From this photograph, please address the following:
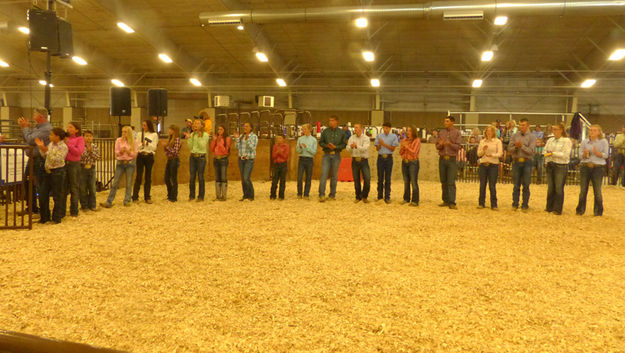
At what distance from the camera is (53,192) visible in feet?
18.4

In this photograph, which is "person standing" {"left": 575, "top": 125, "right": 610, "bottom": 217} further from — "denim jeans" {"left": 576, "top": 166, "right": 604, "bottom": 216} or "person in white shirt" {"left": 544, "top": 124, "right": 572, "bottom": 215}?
"person in white shirt" {"left": 544, "top": 124, "right": 572, "bottom": 215}

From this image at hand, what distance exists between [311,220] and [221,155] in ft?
8.97

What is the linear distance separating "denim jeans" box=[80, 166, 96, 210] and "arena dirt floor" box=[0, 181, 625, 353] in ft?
2.04

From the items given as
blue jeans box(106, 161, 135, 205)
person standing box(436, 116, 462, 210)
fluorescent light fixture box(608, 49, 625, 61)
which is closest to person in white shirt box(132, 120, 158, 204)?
blue jeans box(106, 161, 135, 205)

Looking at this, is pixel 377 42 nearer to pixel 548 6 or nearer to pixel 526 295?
pixel 548 6

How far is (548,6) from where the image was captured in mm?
11789

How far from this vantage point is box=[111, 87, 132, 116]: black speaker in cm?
877

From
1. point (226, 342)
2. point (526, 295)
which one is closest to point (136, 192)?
point (226, 342)

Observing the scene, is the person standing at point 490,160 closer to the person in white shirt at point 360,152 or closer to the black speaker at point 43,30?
the person in white shirt at point 360,152

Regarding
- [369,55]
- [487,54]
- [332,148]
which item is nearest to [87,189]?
[332,148]

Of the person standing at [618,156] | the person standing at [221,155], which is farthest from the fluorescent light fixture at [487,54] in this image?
the person standing at [221,155]

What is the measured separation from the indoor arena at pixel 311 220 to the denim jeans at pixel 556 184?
0.09ft

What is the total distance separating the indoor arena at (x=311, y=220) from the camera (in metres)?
2.67

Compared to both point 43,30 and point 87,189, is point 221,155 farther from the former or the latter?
point 43,30
